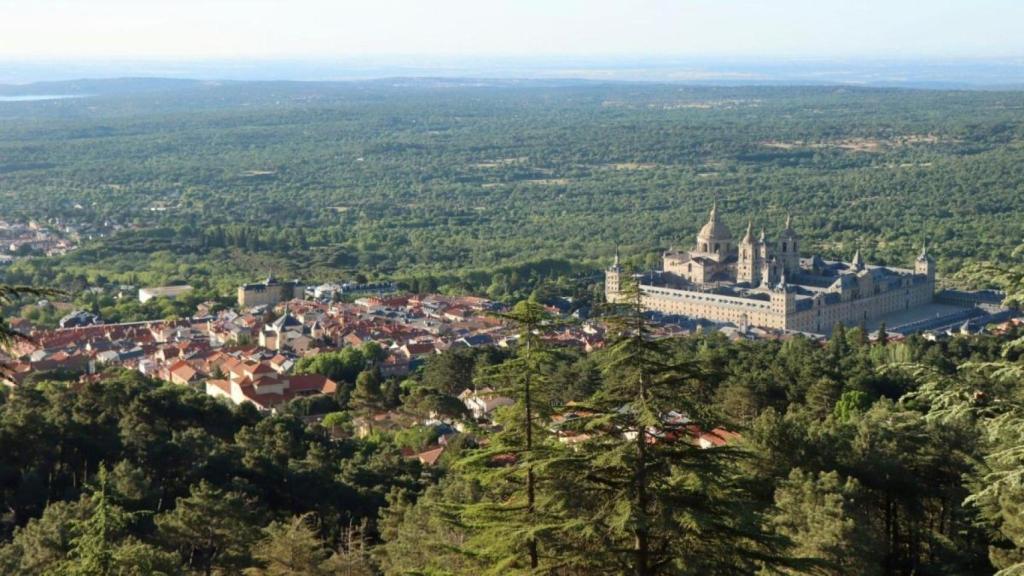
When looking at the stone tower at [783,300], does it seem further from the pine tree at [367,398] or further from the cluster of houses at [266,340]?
the pine tree at [367,398]

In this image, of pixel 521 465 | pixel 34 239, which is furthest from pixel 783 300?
pixel 34 239

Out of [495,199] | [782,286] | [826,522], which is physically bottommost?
[495,199]

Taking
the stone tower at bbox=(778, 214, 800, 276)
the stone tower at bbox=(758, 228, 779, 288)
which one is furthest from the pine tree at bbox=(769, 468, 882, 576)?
the stone tower at bbox=(778, 214, 800, 276)

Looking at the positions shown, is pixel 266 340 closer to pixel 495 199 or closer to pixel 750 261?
pixel 750 261

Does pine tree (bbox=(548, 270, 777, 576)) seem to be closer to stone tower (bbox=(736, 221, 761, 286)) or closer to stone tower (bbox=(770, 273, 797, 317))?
stone tower (bbox=(770, 273, 797, 317))

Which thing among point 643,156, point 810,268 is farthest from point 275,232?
point 643,156

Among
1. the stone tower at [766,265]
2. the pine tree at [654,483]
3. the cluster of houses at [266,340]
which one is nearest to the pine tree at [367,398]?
the cluster of houses at [266,340]
